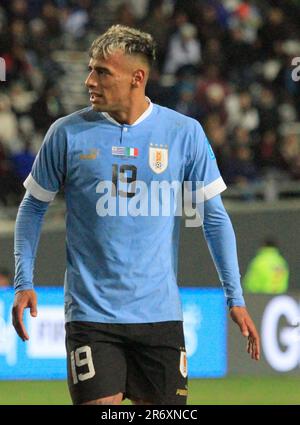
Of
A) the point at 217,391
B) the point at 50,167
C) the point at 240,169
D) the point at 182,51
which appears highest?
the point at 182,51

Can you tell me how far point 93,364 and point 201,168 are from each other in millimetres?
971

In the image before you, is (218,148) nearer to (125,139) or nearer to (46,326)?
(46,326)

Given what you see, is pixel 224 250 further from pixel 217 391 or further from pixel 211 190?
pixel 217 391

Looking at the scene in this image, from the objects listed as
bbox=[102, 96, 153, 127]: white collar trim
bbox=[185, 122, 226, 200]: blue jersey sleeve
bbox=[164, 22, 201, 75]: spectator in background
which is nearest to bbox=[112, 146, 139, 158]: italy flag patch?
bbox=[102, 96, 153, 127]: white collar trim

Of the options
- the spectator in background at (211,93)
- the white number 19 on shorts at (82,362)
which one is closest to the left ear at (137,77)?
the white number 19 on shorts at (82,362)

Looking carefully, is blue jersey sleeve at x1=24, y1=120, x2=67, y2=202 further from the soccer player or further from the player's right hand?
the player's right hand

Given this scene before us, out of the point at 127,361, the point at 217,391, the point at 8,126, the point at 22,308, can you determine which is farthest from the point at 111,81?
the point at 8,126

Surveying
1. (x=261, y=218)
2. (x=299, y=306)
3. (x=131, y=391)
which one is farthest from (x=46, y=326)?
(x=131, y=391)

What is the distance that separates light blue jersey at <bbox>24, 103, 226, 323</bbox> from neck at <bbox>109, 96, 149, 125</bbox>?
2cm

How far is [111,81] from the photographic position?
5.32m

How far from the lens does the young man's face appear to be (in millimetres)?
5285

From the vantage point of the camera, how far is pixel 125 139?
533 centimetres

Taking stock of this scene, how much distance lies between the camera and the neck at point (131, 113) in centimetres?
536
